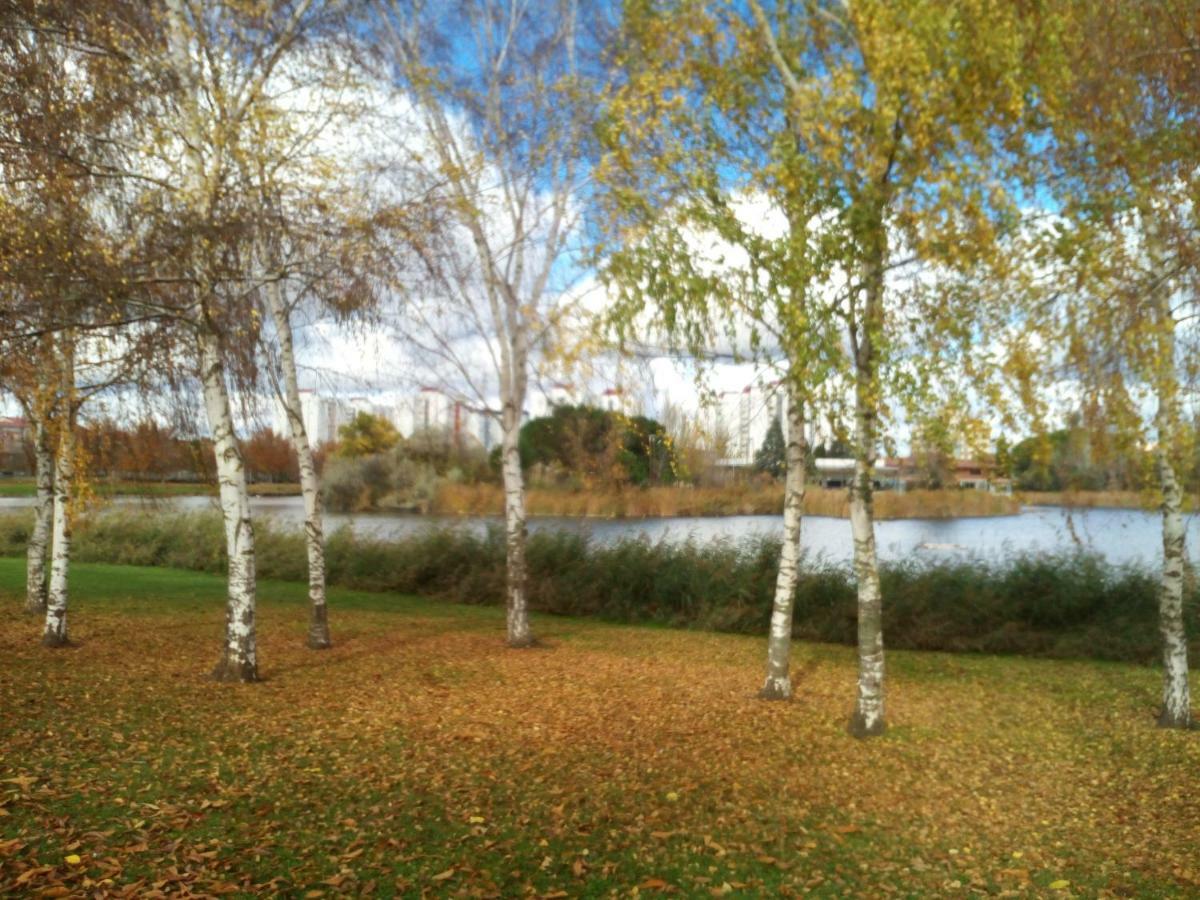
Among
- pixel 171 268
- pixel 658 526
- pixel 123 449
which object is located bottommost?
pixel 658 526

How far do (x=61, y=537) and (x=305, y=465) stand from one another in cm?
272

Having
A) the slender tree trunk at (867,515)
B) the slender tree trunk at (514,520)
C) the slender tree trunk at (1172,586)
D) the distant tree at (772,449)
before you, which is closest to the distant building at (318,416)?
the slender tree trunk at (514,520)

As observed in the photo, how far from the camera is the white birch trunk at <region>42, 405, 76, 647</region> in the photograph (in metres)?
9.90

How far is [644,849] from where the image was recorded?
223 inches

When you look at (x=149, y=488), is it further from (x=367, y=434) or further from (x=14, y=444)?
(x=367, y=434)

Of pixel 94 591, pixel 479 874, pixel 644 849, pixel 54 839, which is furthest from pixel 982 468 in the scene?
pixel 94 591

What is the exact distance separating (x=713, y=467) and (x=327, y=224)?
5817mm

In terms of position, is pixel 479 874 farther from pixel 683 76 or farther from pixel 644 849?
pixel 683 76

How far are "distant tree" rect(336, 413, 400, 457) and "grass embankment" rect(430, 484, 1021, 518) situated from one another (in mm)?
1770

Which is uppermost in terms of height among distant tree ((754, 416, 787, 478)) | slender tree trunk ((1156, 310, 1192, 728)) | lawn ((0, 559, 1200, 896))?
distant tree ((754, 416, 787, 478))

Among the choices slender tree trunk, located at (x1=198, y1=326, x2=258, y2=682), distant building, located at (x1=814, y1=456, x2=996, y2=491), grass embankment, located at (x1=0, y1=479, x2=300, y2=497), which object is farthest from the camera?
grass embankment, located at (x1=0, y1=479, x2=300, y2=497)

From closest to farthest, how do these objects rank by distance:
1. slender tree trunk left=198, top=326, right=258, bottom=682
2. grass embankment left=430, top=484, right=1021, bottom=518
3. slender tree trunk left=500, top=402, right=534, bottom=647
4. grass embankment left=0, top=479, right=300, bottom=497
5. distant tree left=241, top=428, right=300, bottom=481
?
slender tree trunk left=198, top=326, right=258, bottom=682
slender tree trunk left=500, top=402, right=534, bottom=647
grass embankment left=0, top=479, right=300, bottom=497
distant tree left=241, top=428, right=300, bottom=481
grass embankment left=430, top=484, right=1021, bottom=518

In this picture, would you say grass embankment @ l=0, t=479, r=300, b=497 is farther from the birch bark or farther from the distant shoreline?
the birch bark

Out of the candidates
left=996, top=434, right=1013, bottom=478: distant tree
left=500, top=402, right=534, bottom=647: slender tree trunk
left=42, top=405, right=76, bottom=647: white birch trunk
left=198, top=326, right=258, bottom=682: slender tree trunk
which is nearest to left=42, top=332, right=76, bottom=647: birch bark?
left=42, top=405, right=76, bottom=647: white birch trunk
